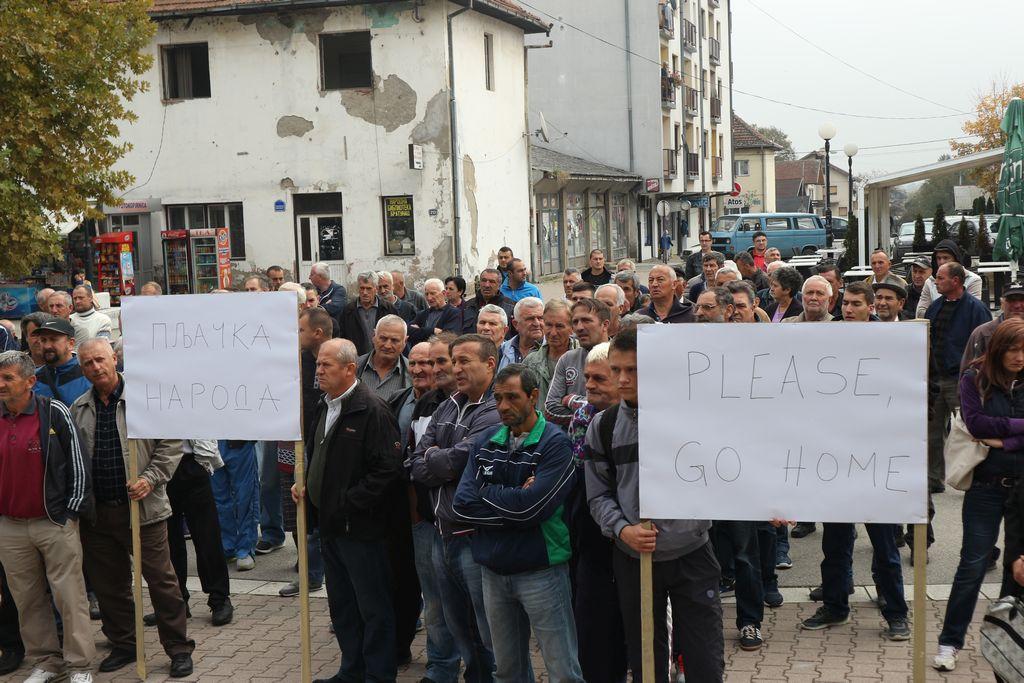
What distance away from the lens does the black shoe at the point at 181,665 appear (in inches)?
254

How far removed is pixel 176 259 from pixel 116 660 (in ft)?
69.3

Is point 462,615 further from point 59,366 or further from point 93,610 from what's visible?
point 59,366

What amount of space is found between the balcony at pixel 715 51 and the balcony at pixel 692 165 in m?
7.98

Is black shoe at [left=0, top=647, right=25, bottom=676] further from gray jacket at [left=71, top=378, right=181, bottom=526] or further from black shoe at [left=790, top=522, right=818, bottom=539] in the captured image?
black shoe at [left=790, top=522, right=818, bottom=539]

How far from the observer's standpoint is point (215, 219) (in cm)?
2836

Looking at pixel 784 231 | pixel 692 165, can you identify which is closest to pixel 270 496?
pixel 784 231

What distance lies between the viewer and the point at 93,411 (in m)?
6.68

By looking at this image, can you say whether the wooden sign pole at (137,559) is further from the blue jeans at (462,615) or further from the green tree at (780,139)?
the green tree at (780,139)

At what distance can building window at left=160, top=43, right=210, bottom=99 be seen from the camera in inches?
1112

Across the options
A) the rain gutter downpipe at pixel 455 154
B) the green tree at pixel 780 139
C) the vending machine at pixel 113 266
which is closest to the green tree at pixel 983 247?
the rain gutter downpipe at pixel 455 154

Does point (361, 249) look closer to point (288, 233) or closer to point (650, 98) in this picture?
point (288, 233)

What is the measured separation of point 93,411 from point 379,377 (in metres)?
1.76

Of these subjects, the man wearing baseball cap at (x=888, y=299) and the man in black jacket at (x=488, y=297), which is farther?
the man in black jacket at (x=488, y=297)

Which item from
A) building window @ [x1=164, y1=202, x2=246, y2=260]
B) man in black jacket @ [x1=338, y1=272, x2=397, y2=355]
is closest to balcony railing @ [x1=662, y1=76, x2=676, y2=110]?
building window @ [x1=164, y1=202, x2=246, y2=260]
